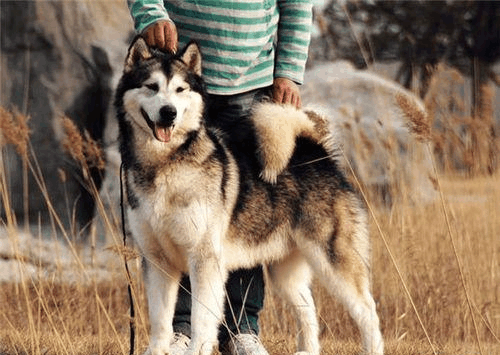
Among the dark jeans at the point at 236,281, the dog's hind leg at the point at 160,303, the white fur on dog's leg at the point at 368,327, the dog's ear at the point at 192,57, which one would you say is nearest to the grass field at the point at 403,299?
the dark jeans at the point at 236,281

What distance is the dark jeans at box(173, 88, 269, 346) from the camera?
12.4 feet

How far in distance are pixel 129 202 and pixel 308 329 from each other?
0.98m

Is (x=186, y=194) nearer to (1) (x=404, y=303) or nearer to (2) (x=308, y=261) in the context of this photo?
(2) (x=308, y=261)

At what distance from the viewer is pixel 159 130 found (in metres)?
3.32

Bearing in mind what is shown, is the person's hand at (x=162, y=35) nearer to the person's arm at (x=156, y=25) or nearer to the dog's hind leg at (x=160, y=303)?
the person's arm at (x=156, y=25)

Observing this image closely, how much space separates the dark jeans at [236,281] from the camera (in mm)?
3771

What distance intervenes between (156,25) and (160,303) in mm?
1022

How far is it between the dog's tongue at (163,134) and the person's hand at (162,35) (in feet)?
1.06

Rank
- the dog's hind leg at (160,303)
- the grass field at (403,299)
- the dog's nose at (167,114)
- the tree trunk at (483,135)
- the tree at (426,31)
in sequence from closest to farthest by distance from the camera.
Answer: the dog's nose at (167,114), the dog's hind leg at (160,303), the grass field at (403,299), the tree trunk at (483,135), the tree at (426,31)

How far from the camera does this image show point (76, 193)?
23.7 ft

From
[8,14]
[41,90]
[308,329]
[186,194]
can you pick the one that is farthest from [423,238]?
[8,14]

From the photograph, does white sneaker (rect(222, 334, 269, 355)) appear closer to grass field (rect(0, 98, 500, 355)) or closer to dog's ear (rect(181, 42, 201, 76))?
grass field (rect(0, 98, 500, 355))

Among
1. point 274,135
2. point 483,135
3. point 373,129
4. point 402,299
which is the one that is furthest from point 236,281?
point 373,129

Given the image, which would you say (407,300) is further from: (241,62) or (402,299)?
(241,62)
